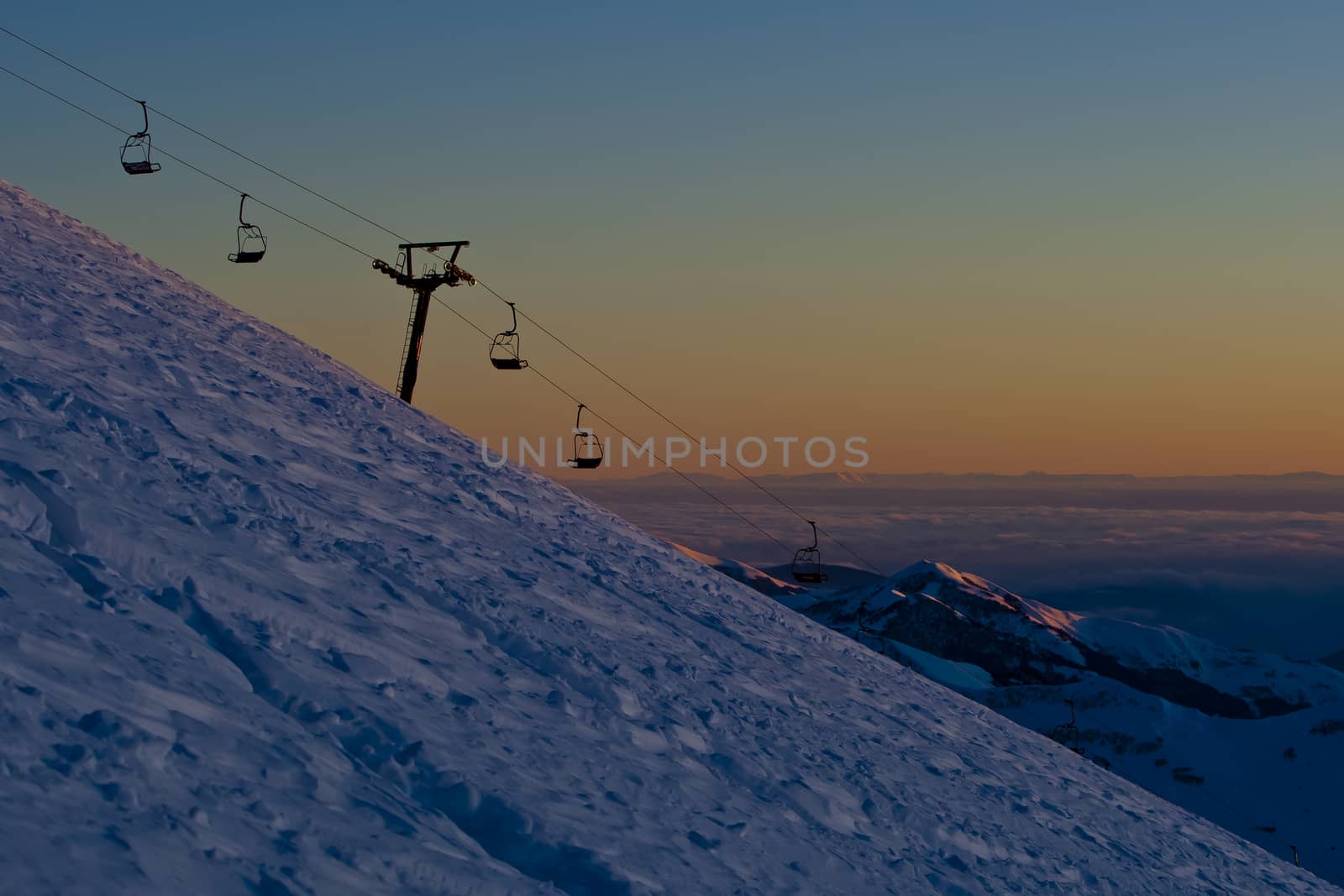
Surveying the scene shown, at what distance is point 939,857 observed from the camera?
9.84 metres

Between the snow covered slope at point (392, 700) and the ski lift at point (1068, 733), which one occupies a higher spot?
the snow covered slope at point (392, 700)

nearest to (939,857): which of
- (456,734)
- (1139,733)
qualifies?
(456,734)

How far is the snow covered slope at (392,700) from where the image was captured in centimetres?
607

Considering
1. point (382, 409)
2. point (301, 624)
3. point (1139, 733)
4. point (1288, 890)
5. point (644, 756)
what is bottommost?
point (1139, 733)

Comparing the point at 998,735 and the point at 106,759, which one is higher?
the point at 106,759

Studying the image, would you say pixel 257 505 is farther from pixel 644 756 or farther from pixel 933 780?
pixel 933 780

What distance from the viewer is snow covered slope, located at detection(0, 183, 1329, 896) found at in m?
6.07

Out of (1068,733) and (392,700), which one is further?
(1068,733)

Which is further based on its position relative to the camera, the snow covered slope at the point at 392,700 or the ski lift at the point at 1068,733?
the ski lift at the point at 1068,733

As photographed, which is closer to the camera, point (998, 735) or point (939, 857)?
point (939, 857)

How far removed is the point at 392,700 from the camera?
7.98 metres

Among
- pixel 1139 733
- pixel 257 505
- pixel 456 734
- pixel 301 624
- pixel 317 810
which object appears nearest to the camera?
pixel 317 810

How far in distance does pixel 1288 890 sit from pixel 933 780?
5.18 m

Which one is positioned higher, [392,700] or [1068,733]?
[392,700]
